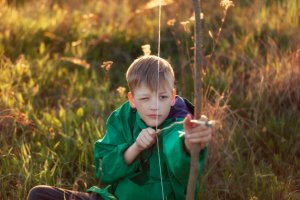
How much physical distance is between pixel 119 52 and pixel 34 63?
Answer: 2.53ft

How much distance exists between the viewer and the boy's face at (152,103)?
106 inches

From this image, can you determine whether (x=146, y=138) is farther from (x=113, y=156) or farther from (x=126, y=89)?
(x=126, y=89)

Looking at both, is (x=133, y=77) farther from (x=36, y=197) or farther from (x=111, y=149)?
(x=36, y=197)

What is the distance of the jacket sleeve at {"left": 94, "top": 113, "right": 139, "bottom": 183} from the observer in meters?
2.86

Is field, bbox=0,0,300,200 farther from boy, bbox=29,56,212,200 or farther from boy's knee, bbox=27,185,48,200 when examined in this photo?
boy, bbox=29,56,212,200

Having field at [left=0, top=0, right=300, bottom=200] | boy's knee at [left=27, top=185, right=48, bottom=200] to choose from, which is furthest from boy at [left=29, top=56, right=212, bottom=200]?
field at [left=0, top=0, right=300, bottom=200]

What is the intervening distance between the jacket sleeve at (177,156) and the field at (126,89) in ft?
1.91

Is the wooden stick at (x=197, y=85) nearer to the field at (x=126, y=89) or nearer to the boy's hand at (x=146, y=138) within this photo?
the boy's hand at (x=146, y=138)

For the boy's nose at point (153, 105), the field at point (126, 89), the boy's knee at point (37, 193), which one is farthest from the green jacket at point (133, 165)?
the field at point (126, 89)

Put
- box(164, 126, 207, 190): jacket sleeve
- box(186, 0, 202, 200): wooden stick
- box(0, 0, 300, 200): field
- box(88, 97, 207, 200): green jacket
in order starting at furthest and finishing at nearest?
box(0, 0, 300, 200): field < box(88, 97, 207, 200): green jacket < box(164, 126, 207, 190): jacket sleeve < box(186, 0, 202, 200): wooden stick

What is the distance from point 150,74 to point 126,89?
68.8 inches

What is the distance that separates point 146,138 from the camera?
265 cm

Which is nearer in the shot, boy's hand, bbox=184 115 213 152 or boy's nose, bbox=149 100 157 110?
boy's hand, bbox=184 115 213 152

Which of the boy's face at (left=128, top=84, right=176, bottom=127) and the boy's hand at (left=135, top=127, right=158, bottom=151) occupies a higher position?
the boy's face at (left=128, top=84, right=176, bottom=127)
